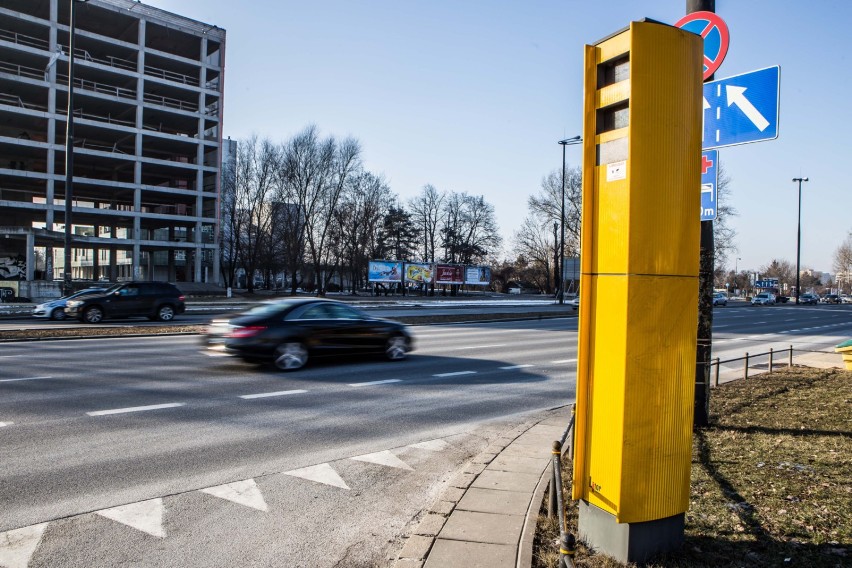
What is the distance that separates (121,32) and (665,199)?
68.6 metres

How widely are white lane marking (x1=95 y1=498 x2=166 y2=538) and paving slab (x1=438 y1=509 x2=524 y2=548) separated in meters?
1.98

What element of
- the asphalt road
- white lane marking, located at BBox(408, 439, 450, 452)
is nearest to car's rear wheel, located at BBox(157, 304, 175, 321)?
the asphalt road

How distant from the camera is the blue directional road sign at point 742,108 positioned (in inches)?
214

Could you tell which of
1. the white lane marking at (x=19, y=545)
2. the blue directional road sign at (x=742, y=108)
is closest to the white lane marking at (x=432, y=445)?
the white lane marking at (x=19, y=545)

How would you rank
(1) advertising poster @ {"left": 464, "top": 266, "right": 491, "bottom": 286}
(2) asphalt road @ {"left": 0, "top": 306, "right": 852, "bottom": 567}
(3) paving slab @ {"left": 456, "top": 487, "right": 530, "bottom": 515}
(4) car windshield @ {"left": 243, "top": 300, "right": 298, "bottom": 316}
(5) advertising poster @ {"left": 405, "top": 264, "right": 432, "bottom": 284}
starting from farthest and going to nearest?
(1) advertising poster @ {"left": 464, "top": 266, "right": 491, "bottom": 286} < (5) advertising poster @ {"left": 405, "top": 264, "right": 432, "bottom": 284} < (4) car windshield @ {"left": 243, "top": 300, "right": 298, "bottom": 316} < (3) paving slab @ {"left": 456, "top": 487, "right": 530, "bottom": 515} < (2) asphalt road @ {"left": 0, "top": 306, "right": 852, "bottom": 567}

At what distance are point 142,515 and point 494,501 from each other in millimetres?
2651

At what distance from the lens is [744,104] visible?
223 inches

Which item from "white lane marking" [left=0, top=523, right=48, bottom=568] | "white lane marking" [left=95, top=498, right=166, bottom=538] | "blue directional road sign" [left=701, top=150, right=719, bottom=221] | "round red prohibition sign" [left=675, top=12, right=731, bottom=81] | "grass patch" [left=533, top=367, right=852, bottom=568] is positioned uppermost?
"round red prohibition sign" [left=675, top=12, right=731, bottom=81]

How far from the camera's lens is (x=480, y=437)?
721cm

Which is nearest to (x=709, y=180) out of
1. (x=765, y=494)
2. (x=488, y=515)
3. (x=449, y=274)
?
(x=765, y=494)

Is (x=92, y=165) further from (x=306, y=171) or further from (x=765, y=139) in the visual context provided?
(x=765, y=139)

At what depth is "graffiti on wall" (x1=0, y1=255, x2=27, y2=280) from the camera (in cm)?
4941

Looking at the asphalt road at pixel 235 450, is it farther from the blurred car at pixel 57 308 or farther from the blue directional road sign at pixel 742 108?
the blurred car at pixel 57 308

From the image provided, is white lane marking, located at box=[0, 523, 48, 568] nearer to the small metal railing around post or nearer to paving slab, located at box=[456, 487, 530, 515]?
paving slab, located at box=[456, 487, 530, 515]
